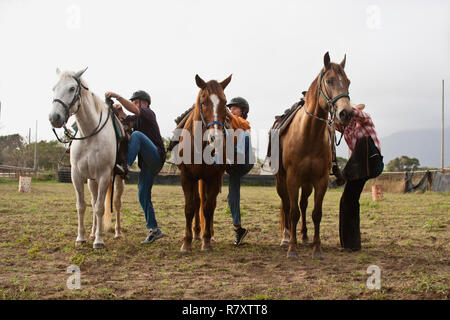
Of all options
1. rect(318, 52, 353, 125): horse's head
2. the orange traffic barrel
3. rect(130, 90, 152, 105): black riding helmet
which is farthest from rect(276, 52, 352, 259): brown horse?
the orange traffic barrel

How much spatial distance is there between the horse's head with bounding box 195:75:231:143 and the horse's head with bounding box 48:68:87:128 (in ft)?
5.78

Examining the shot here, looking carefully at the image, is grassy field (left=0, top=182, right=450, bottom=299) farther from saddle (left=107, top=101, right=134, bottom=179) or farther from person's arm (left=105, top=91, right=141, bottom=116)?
person's arm (left=105, top=91, right=141, bottom=116)

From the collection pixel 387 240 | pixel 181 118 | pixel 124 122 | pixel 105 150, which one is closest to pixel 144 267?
pixel 105 150

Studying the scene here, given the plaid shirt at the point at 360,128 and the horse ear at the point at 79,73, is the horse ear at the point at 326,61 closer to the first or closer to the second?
the plaid shirt at the point at 360,128

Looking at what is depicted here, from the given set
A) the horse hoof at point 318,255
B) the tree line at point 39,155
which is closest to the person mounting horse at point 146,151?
the horse hoof at point 318,255

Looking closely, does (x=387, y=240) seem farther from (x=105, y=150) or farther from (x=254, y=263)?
(x=105, y=150)

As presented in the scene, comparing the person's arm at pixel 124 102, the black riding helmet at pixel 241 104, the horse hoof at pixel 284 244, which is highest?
the black riding helmet at pixel 241 104

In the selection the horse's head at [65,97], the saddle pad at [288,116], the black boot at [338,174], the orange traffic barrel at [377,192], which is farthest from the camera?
the orange traffic barrel at [377,192]

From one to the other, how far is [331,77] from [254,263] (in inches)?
104

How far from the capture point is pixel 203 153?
5.34m

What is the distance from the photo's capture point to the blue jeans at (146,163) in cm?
603

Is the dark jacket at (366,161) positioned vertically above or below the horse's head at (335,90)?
below

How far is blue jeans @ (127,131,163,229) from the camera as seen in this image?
19.8ft

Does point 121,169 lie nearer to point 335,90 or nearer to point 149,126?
point 149,126
